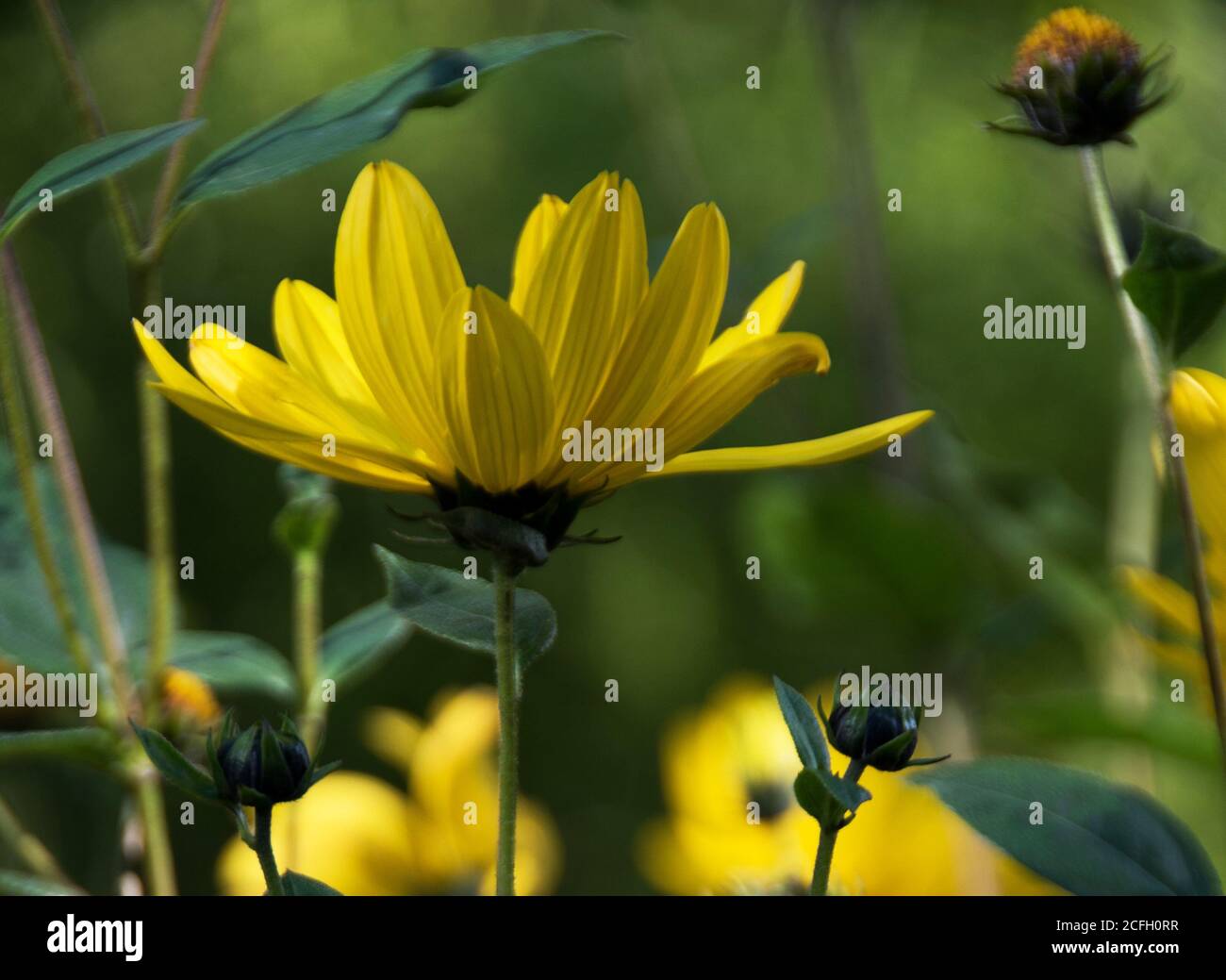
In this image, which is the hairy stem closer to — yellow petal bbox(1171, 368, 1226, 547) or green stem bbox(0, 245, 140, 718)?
green stem bbox(0, 245, 140, 718)

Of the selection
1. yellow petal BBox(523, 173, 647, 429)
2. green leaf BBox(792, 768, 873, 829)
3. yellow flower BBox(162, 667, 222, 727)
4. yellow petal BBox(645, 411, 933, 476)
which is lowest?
green leaf BBox(792, 768, 873, 829)

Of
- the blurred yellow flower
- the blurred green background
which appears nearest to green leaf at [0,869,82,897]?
the blurred yellow flower

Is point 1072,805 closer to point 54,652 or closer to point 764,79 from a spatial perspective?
point 54,652

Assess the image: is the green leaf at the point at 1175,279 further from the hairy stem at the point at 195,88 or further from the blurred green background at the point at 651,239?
the blurred green background at the point at 651,239

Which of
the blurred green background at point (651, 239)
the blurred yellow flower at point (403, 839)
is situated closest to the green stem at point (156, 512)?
the blurred yellow flower at point (403, 839)

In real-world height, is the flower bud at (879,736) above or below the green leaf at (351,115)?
below

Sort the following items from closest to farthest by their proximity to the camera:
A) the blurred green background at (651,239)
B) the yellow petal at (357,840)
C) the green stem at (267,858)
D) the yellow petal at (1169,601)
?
the green stem at (267,858), the yellow petal at (1169,601), the yellow petal at (357,840), the blurred green background at (651,239)

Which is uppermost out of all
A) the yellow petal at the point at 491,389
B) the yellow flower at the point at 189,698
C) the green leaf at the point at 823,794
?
the yellow petal at the point at 491,389
